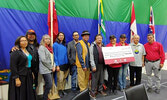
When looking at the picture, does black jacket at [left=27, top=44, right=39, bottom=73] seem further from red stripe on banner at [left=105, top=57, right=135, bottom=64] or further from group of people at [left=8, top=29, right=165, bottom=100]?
red stripe on banner at [left=105, top=57, right=135, bottom=64]

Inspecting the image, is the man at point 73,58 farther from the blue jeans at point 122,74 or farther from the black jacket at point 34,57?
the blue jeans at point 122,74

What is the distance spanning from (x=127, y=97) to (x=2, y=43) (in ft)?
8.38

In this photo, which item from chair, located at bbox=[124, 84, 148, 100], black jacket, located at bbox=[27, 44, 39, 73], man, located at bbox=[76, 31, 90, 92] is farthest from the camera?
man, located at bbox=[76, 31, 90, 92]

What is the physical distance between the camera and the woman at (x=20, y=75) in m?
1.76

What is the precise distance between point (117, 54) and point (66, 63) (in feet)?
4.31

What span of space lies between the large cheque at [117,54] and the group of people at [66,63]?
0.36ft

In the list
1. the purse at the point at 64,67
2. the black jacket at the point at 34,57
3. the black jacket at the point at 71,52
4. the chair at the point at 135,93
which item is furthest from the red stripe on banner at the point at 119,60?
the black jacket at the point at 34,57

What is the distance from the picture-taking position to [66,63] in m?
2.84

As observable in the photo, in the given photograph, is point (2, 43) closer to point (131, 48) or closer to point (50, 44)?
point (50, 44)

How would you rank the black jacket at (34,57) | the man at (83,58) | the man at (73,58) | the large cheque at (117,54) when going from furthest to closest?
1. the man at (73,58)
2. the large cheque at (117,54)
3. the man at (83,58)
4. the black jacket at (34,57)

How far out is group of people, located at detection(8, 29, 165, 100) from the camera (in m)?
1.87

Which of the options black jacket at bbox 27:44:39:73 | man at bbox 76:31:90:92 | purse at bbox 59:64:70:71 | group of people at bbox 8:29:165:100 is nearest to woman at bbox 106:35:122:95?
group of people at bbox 8:29:165:100

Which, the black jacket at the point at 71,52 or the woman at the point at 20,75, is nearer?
the woman at the point at 20,75

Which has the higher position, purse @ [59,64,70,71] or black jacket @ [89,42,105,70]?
black jacket @ [89,42,105,70]
